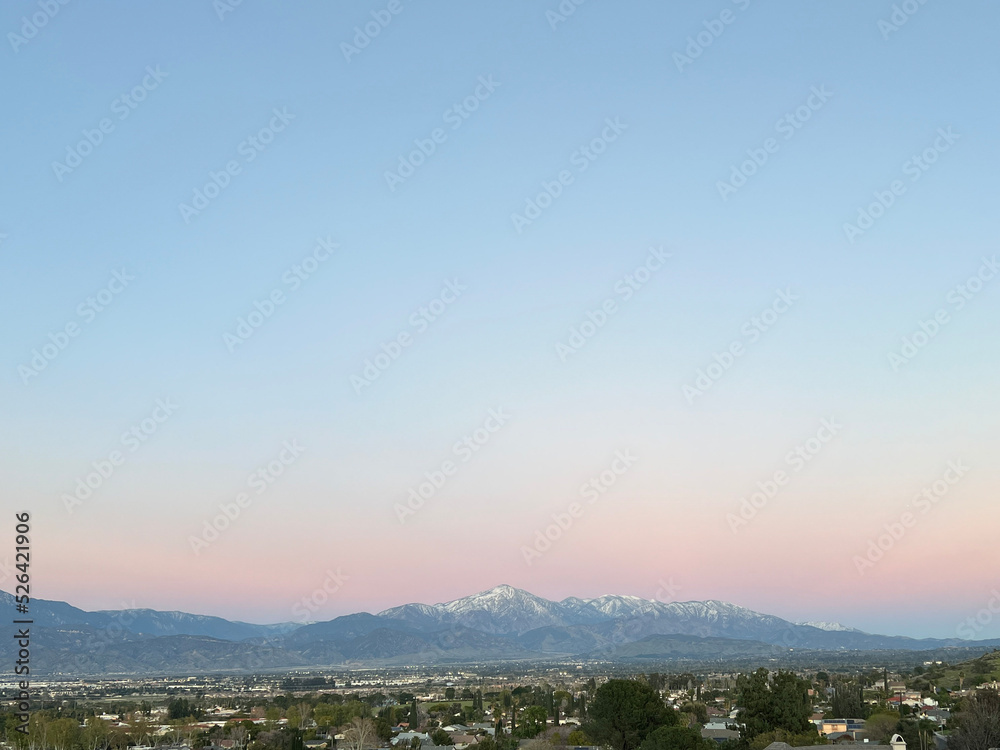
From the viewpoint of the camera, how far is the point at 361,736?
68812mm

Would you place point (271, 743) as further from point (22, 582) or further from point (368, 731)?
point (22, 582)

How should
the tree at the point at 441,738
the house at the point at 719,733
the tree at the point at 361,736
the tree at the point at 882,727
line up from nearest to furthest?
the tree at the point at 882,727, the house at the point at 719,733, the tree at the point at 361,736, the tree at the point at 441,738

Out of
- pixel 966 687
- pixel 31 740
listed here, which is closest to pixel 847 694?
pixel 966 687

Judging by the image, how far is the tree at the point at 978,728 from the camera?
47625mm

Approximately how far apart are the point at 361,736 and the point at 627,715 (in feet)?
77.2

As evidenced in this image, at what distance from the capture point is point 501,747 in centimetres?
6084

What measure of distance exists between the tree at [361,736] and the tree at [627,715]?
20.5 metres

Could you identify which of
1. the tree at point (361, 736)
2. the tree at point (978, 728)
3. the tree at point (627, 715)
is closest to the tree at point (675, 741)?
the tree at point (627, 715)

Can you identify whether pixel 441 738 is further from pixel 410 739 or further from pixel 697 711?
pixel 697 711

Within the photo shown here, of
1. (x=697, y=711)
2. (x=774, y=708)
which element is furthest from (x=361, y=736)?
(x=774, y=708)

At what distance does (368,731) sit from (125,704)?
2664 inches

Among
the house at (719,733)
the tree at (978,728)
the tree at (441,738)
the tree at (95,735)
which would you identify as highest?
the tree at (978,728)

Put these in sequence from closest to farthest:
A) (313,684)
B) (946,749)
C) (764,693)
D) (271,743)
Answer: (946,749) < (764,693) < (271,743) < (313,684)

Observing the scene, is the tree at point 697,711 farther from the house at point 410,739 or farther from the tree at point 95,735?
the tree at point 95,735
